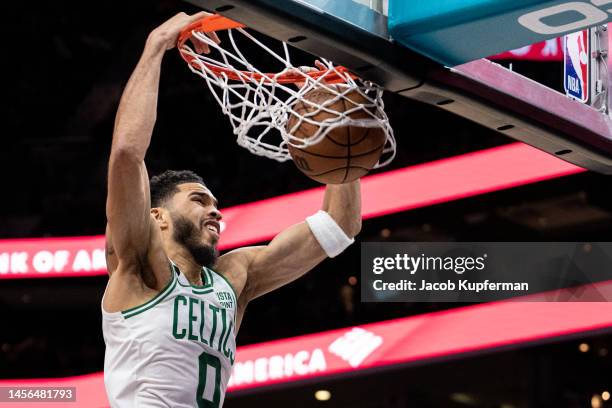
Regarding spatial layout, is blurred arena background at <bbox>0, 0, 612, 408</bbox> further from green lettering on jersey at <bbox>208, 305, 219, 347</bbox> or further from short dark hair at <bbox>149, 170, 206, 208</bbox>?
green lettering on jersey at <bbox>208, 305, 219, 347</bbox>

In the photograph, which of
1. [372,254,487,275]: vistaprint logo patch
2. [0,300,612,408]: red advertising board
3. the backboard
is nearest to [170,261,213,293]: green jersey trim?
the backboard

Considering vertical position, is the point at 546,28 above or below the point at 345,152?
above

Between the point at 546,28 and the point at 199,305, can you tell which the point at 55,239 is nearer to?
the point at 199,305

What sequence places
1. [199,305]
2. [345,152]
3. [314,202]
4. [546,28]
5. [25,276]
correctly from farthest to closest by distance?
[25,276]
[314,202]
[199,305]
[345,152]
[546,28]

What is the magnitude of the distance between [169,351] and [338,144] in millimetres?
849

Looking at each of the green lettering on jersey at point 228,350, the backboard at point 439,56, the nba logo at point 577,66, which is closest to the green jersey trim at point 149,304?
the green lettering on jersey at point 228,350

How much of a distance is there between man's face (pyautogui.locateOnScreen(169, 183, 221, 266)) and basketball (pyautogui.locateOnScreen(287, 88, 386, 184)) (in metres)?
0.56

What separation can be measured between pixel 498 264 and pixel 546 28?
4.30m

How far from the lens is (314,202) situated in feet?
25.2

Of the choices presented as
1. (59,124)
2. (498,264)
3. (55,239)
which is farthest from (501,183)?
(59,124)

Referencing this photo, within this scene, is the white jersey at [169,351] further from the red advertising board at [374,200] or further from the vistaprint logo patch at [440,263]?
the vistaprint logo patch at [440,263]

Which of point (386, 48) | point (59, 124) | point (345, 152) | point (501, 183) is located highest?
point (386, 48)

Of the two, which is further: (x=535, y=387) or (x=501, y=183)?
(x=535, y=387)

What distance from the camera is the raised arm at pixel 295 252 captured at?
12.9ft
